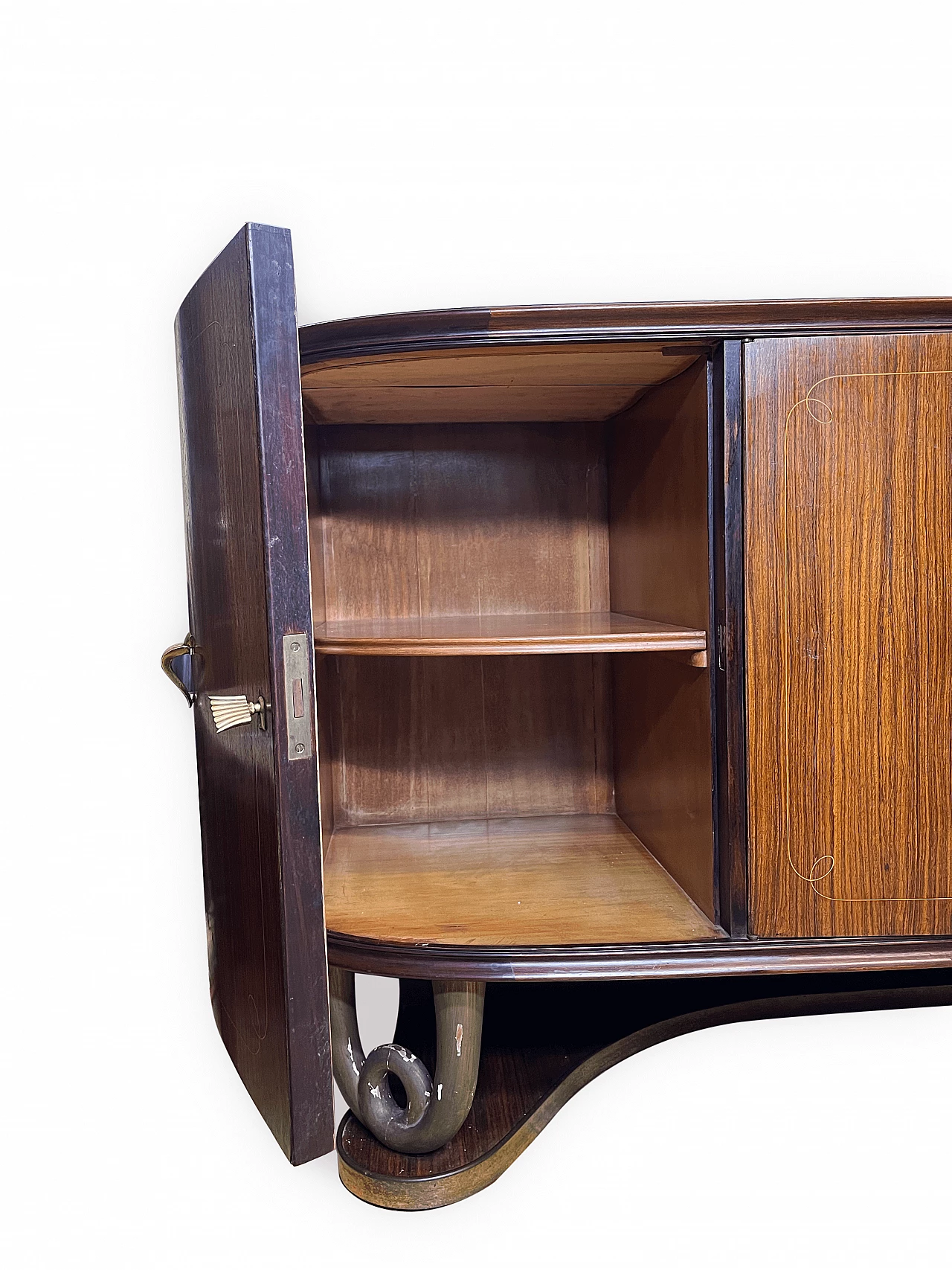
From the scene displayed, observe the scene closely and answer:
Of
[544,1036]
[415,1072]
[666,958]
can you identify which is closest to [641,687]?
[666,958]

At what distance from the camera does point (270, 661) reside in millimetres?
1495

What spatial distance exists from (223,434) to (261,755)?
516mm

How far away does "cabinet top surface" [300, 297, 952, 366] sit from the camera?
65.6 inches

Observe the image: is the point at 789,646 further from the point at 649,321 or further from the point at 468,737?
the point at 468,737

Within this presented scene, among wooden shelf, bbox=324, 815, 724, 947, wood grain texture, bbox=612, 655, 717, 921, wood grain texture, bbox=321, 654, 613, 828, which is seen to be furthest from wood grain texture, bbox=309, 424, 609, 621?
wooden shelf, bbox=324, 815, 724, 947

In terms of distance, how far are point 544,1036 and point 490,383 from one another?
1412 millimetres

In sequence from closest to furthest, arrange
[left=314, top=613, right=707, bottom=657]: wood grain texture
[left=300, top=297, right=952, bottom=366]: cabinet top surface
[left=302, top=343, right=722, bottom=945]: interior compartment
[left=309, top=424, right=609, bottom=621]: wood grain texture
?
1. [left=300, top=297, right=952, bottom=366]: cabinet top surface
2. [left=314, top=613, right=707, bottom=657]: wood grain texture
3. [left=302, top=343, right=722, bottom=945]: interior compartment
4. [left=309, top=424, right=609, bottom=621]: wood grain texture

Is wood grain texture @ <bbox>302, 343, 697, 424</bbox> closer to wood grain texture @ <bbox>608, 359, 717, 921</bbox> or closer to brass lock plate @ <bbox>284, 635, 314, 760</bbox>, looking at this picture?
wood grain texture @ <bbox>608, 359, 717, 921</bbox>

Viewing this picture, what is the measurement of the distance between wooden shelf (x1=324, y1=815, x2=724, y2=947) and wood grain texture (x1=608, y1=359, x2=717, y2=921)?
8cm

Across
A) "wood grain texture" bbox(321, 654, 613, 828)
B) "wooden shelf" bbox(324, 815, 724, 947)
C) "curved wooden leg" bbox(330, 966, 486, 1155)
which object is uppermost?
"wood grain texture" bbox(321, 654, 613, 828)

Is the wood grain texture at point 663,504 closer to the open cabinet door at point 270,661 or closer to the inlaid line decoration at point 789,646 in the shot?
the inlaid line decoration at point 789,646

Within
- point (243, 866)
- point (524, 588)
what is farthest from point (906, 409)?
point (243, 866)

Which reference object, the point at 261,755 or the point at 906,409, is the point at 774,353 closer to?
the point at 906,409

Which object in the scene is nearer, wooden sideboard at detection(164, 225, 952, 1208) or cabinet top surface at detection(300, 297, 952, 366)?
wooden sideboard at detection(164, 225, 952, 1208)
